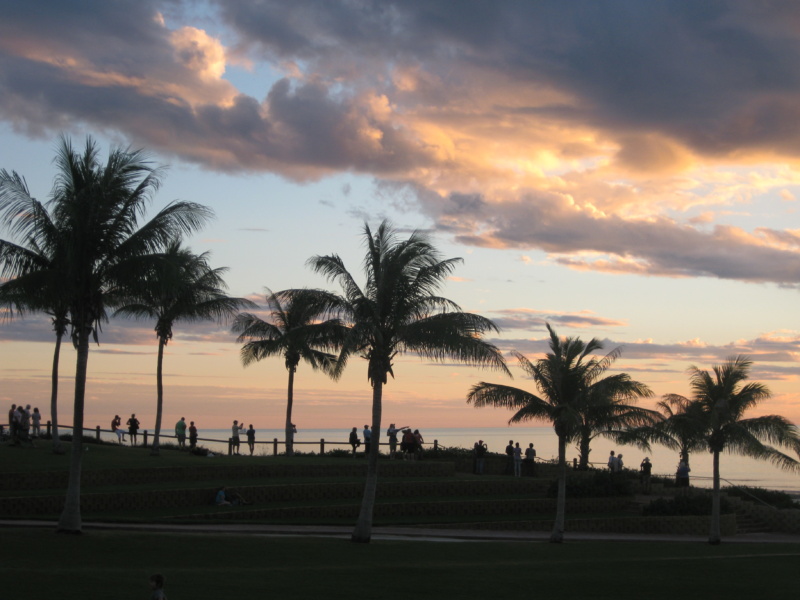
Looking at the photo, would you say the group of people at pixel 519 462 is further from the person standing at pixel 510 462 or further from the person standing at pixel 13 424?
the person standing at pixel 13 424

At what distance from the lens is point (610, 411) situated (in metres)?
29.3

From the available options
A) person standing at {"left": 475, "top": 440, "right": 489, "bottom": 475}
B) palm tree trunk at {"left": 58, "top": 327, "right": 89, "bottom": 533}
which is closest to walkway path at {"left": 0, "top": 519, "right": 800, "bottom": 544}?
palm tree trunk at {"left": 58, "top": 327, "right": 89, "bottom": 533}

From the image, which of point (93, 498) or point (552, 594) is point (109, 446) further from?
point (552, 594)

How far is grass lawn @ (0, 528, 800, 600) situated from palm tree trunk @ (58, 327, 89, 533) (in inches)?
16.6

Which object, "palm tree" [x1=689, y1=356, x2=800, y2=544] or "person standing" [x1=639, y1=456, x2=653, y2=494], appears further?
"person standing" [x1=639, y1=456, x2=653, y2=494]

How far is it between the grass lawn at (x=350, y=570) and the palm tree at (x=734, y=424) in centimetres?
607

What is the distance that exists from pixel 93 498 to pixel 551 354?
14237 millimetres

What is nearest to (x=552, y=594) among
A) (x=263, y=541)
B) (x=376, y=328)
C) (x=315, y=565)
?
(x=315, y=565)

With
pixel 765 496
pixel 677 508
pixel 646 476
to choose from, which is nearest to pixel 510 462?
pixel 646 476

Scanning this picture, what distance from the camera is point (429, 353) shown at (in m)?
25.1

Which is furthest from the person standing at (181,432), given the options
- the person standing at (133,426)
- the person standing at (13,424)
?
the person standing at (13,424)

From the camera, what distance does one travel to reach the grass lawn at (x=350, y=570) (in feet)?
50.0

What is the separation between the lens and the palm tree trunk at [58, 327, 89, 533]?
2094 cm

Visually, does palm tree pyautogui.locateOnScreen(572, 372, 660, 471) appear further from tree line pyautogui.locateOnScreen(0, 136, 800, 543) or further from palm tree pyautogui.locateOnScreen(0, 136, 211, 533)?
palm tree pyautogui.locateOnScreen(0, 136, 211, 533)
